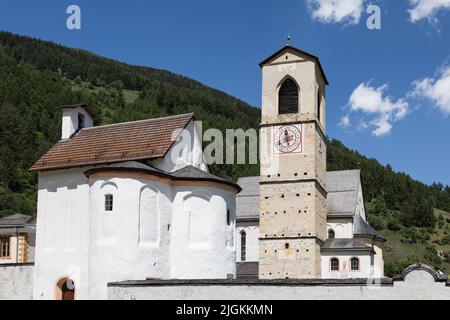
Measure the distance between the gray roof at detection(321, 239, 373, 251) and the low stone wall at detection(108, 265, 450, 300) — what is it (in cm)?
2188

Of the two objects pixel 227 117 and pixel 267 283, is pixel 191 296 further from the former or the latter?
pixel 227 117

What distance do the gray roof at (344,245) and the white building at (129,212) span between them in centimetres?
1501

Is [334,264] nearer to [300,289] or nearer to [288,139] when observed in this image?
[288,139]

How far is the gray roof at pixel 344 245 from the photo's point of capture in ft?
153

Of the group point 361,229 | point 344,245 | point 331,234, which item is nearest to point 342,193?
point 361,229

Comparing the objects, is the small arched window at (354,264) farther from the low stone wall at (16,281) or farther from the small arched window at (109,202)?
the low stone wall at (16,281)

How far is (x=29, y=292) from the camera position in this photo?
33250 mm

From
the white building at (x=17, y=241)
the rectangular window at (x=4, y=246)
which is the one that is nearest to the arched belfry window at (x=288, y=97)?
the white building at (x=17, y=241)

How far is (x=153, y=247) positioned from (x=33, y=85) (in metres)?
100

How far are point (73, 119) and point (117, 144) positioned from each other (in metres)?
4.43

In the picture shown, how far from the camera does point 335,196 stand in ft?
174

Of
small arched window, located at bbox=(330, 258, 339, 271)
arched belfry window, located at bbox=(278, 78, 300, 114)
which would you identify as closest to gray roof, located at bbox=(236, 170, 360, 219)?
small arched window, located at bbox=(330, 258, 339, 271)

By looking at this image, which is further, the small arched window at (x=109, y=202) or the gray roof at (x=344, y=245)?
the gray roof at (x=344, y=245)
